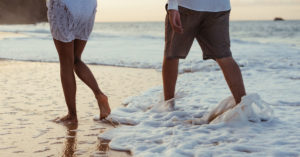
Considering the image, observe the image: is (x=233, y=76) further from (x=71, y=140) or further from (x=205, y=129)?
(x=71, y=140)

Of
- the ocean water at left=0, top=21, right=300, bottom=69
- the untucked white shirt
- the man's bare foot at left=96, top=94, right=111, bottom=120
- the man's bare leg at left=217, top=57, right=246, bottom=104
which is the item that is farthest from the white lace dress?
the ocean water at left=0, top=21, right=300, bottom=69

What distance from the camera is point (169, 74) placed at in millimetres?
3486

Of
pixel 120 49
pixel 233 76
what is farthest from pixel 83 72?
pixel 120 49

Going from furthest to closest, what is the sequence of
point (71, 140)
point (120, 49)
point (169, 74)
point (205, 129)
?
point (120, 49) < point (169, 74) < point (205, 129) < point (71, 140)

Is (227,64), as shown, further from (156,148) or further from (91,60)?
(91,60)

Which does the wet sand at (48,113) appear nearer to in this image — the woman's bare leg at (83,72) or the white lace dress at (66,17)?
the woman's bare leg at (83,72)

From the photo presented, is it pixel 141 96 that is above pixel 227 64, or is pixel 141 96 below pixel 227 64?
below

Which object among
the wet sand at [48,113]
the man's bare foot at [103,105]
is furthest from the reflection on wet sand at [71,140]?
the man's bare foot at [103,105]

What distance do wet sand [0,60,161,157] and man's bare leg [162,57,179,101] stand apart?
695 mm

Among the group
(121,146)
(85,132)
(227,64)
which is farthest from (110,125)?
(227,64)

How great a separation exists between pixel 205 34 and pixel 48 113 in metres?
1.57

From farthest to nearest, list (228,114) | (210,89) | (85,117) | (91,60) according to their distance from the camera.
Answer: (91,60) < (210,89) < (85,117) < (228,114)

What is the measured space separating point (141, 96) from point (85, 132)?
1.62 metres

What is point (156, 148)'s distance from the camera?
8.19 ft
